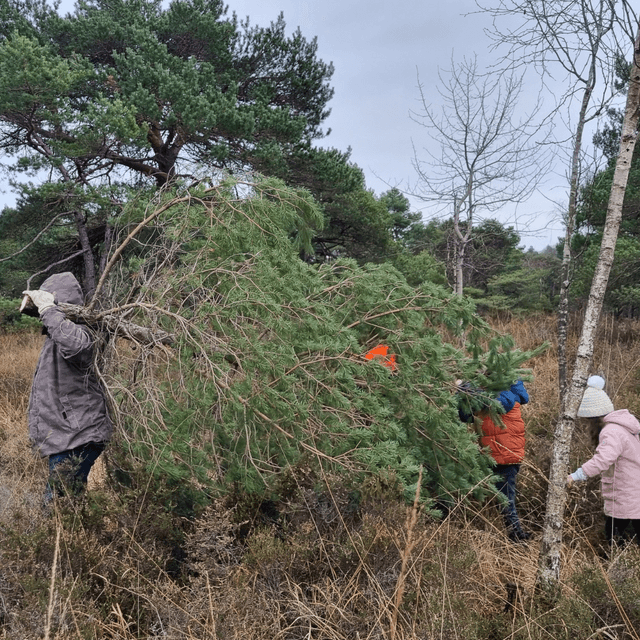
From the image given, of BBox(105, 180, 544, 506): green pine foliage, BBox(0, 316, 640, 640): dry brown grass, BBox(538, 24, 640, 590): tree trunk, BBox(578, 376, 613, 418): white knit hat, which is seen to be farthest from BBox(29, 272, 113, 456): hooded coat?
BBox(578, 376, 613, 418): white knit hat

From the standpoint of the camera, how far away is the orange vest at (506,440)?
3717 millimetres

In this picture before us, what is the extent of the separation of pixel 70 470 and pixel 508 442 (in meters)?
2.85

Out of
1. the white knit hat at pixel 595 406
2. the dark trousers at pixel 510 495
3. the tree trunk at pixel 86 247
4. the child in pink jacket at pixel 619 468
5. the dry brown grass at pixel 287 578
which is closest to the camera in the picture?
the dry brown grass at pixel 287 578

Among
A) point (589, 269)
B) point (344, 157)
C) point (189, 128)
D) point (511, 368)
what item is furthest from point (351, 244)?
point (511, 368)

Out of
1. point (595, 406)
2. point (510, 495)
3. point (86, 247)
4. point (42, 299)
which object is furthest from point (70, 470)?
point (86, 247)

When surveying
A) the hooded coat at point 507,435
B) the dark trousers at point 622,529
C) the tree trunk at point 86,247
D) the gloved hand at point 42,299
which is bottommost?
the dark trousers at point 622,529

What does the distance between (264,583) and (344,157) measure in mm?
11394

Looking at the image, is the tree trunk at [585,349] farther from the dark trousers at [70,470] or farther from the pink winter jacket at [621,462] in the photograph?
the dark trousers at [70,470]

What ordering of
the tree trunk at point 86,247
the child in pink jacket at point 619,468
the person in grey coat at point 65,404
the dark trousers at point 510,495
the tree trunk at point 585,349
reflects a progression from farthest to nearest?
the tree trunk at point 86,247 → the dark trousers at point 510,495 → the child in pink jacket at point 619,468 → the person in grey coat at point 65,404 → the tree trunk at point 585,349

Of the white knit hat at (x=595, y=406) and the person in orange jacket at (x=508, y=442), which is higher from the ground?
the white knit hat at (x=595, y=406)

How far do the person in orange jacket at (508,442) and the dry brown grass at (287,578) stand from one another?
1.69 feet

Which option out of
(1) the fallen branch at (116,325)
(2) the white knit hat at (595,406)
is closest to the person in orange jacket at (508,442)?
(2) the white knit hat at (595,406)

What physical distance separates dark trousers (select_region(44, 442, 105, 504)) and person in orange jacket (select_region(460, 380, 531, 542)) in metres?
2.54

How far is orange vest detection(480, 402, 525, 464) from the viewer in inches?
146
